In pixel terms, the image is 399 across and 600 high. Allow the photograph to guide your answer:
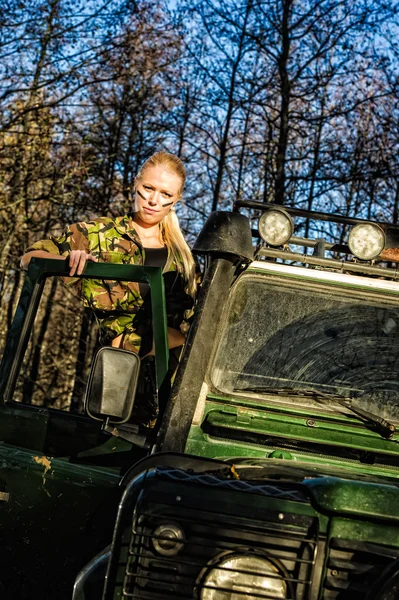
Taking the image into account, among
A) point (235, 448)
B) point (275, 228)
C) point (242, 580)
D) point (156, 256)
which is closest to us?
point (242, 580)

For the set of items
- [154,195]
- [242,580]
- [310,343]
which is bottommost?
[242,580]

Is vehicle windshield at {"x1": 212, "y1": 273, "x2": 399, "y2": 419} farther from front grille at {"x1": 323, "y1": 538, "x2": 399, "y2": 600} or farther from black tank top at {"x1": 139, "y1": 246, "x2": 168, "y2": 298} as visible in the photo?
front grille at {"x1": 323, "y1": 538, "x2": 399, "y2": 600}

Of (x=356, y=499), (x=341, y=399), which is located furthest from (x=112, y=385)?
(x=356, y=499)

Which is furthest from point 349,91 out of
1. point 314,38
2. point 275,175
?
point 275,175

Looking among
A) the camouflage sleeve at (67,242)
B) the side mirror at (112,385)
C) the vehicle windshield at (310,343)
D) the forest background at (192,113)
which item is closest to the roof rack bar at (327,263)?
the vehicle windshield at (310,343)

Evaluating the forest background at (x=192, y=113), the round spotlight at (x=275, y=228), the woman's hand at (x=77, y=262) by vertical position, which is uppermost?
the forest background at (x=192, y=113)

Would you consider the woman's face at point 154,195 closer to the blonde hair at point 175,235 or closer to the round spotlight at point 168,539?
the blonde hair at point 175,235

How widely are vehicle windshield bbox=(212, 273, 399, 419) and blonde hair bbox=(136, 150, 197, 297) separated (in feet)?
1.18

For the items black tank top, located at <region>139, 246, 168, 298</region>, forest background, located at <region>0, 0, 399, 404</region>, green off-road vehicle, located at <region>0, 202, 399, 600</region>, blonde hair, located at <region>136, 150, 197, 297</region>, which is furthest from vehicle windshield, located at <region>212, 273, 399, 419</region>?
forest background, located at <region>0, 0, 399, 404</region>

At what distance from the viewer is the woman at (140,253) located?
4023mm

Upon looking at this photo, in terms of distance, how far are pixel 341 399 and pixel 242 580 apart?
1.40 m

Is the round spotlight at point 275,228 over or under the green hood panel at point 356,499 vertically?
over

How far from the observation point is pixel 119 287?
401 centimetres

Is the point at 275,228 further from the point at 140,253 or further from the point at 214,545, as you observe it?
the point at 214,545
